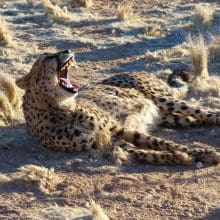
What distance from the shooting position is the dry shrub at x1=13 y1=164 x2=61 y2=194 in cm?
617

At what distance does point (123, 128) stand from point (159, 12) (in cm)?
698

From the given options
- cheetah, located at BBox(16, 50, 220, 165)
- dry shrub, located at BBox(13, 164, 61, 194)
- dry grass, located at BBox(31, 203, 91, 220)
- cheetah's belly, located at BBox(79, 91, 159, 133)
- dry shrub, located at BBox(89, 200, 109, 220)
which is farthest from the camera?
cheetah's belly, located at BBox(79, 91, 159, 133)

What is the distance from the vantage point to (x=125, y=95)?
780 cm

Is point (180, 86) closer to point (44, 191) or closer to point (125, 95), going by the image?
point (125, 95)

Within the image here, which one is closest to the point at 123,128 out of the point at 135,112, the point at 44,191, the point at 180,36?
the point at 135,112

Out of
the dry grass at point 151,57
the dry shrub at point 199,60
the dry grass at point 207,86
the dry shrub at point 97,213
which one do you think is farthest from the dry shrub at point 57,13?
the dry shrub at point 97,213

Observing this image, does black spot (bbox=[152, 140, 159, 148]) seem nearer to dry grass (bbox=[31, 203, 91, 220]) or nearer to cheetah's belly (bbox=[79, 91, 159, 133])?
cheetah's belly (bbox=[79, 91, 159, 133])

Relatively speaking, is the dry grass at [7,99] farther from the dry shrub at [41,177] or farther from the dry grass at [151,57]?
the dry grass at [151,57]

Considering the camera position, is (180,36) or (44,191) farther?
(180,36)

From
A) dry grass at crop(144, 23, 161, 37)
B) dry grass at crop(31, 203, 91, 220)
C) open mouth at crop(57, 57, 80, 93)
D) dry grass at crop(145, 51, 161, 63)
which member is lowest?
dry grass at crop(144, 23, 161, 37)

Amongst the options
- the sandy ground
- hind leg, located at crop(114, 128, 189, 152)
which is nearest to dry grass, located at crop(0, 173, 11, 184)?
the sandy ground

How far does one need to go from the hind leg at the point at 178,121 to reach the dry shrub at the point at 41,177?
72.7 inches

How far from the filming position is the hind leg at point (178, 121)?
786 centimetres

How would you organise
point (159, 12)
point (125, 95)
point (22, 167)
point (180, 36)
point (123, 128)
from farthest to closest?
point (159, 12), point (180, 36), point (125, 95), point (123, 128), point (22, 167)
